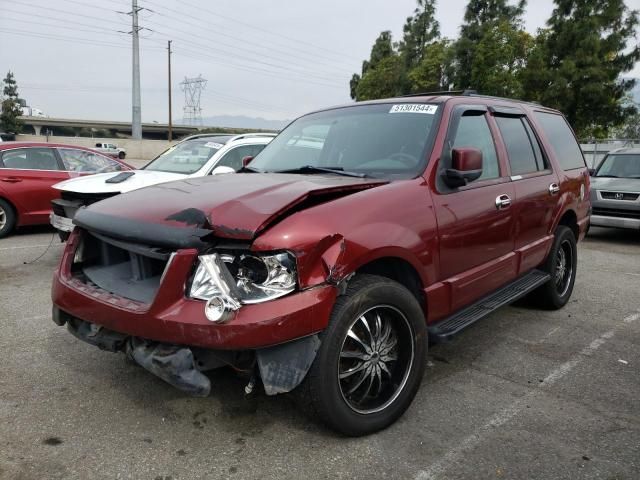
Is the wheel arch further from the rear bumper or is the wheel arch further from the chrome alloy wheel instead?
the rear bumper

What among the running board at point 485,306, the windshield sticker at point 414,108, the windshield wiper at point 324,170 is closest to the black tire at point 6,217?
the windshield wiper at point 324,170

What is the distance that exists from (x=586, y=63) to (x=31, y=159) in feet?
70.6

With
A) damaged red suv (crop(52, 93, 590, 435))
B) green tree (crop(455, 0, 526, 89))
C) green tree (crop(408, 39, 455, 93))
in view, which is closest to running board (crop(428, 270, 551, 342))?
damaged red suv (crop(52, 93, 590, 435))

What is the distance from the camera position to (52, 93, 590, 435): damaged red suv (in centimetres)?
243

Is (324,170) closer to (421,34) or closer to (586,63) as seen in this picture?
(586,63)

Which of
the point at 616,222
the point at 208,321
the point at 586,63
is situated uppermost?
the point at 586,63

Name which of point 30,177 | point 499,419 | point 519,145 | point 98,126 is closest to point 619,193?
point 519,145

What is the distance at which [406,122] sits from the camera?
369cm

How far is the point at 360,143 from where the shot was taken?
3.81 metres

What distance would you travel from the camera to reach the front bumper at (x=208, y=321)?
91.9 inches

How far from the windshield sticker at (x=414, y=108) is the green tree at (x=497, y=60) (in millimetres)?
24885

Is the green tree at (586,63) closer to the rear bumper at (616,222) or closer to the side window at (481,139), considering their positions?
the rear bumper at (616,222)

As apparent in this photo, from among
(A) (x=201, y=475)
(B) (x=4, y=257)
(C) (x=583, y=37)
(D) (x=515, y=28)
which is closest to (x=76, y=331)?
(A) (x=201, y=475)

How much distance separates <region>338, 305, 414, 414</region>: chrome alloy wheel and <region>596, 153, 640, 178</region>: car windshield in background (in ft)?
30.1
